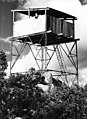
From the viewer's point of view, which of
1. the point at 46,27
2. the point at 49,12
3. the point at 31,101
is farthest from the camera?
the point at 49,12

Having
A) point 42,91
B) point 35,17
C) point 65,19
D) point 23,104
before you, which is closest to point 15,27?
point 35,17

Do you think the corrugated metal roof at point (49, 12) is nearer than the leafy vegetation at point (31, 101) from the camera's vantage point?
No

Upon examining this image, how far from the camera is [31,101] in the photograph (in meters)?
28.0

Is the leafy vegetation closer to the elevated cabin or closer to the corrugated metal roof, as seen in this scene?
the elevated cabin

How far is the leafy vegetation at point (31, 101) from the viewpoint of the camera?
27.4 meters

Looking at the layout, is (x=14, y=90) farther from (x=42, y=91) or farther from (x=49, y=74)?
(x=49, y=74)

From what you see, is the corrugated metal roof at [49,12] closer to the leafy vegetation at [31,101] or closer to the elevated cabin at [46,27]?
the elevated cabin at [46,27]

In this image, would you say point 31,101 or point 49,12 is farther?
point 49,12

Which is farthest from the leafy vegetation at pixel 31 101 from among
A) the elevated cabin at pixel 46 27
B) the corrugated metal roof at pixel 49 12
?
the corrugated metal roof at pixel 49 12

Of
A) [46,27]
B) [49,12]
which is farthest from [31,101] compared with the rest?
[49,12]

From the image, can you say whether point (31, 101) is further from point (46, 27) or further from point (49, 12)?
point (49, 12)

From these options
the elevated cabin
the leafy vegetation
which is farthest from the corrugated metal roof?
the leafy vegetation

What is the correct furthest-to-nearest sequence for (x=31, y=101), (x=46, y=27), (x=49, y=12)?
(x=49, y=12)
(x=46, y=27)
(x=31, y=101)

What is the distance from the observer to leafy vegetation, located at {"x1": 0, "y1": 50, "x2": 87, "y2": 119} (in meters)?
27.4
